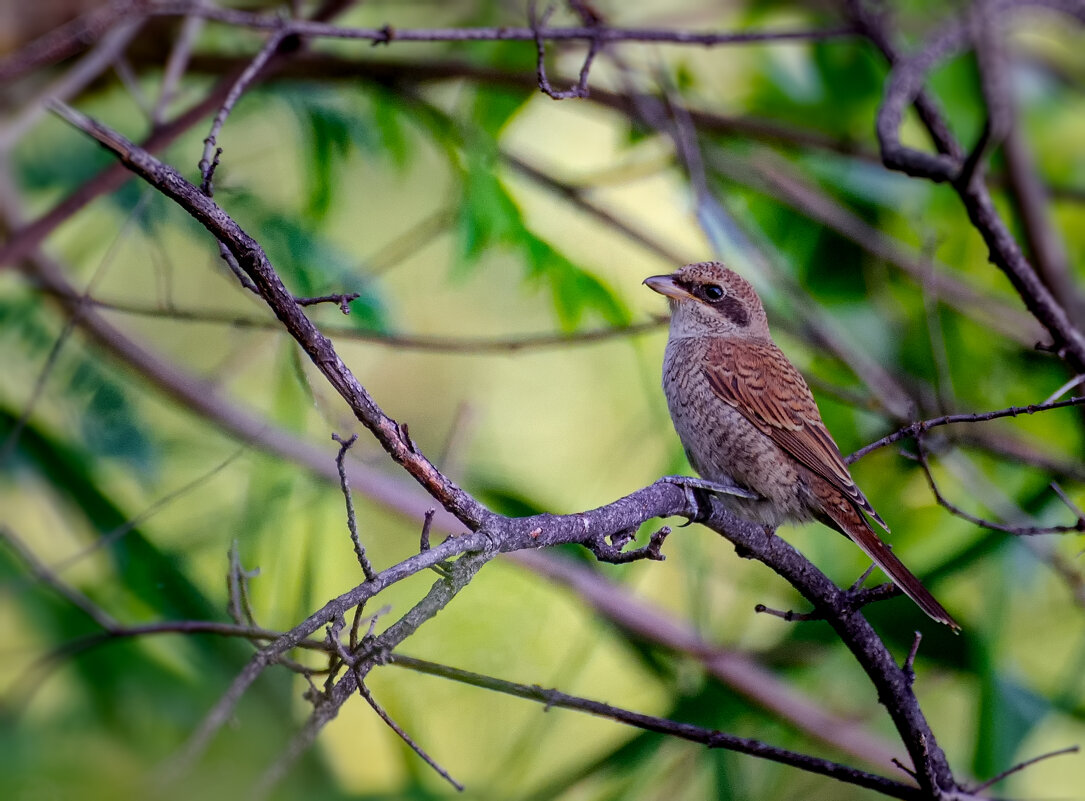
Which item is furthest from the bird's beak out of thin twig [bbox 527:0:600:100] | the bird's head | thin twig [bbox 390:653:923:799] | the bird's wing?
thin twig [bbox 390:653:923:799]

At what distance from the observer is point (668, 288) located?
3773 millimetres

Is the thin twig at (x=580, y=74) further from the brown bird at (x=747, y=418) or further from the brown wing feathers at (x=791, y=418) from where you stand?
the brown wing feathers at (x=791, y=418)

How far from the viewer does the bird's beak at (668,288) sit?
3754mm

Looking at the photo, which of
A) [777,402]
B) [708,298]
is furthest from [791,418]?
[708,298]

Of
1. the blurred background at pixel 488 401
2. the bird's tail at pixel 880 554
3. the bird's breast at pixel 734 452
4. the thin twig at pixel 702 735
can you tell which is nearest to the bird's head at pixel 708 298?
the blurred background at pixel 488 401

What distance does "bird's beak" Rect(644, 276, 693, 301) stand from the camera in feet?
12.3

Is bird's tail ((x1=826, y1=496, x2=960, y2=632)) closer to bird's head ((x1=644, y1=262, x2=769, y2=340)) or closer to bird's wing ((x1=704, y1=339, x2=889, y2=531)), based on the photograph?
bird's wing ((x1=704, y1=339, x2=889, y2=531))

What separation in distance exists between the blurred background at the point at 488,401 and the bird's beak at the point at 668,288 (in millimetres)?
121

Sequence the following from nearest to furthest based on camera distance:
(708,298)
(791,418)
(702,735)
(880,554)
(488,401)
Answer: (702,735) → (880,554) → (791,418) → (708,298) → (488,401)

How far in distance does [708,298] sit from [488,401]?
114 inches

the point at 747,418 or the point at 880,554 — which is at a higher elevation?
the point at 747,418

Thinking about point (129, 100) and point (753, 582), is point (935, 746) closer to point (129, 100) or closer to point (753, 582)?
point (753, 582)

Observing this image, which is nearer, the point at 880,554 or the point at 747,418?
the point at 880,554

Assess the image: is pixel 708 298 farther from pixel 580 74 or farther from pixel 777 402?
pixel 580 74
